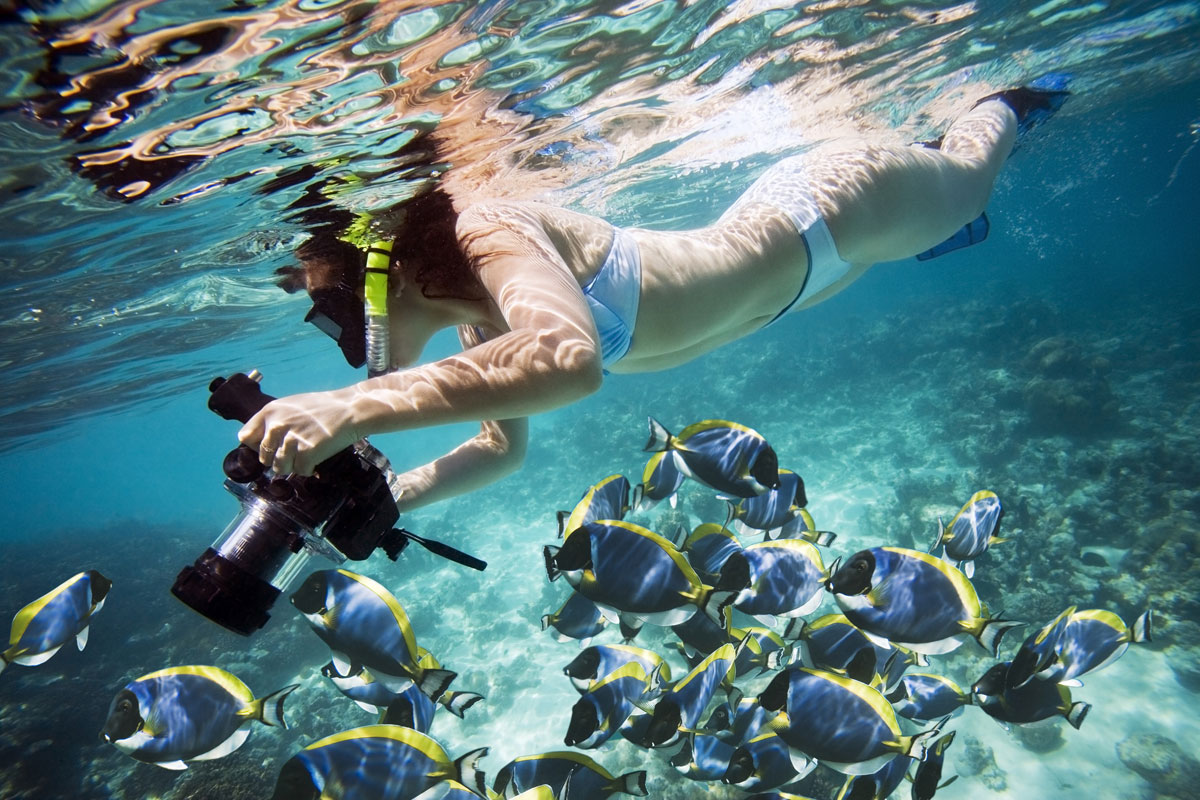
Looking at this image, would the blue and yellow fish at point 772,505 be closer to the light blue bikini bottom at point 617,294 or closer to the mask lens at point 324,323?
the light blue bikini bottom at point 617,294

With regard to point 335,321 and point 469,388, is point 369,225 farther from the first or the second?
point 469,388

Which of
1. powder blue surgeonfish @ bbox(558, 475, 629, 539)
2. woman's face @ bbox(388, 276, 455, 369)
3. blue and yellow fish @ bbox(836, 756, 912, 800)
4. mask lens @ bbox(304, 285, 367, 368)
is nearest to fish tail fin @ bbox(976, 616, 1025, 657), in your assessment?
blue and yellow fish @ bbox(836, 756, 912, 800)

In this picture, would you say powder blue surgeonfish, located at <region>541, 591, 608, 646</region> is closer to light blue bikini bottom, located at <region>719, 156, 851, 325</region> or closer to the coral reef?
light blue bikini bottom, located at <region>719, 156, 851, 325</region>

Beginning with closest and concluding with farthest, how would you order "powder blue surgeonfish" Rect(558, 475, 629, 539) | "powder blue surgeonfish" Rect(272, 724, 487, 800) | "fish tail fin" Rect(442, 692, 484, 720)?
1. "powder blue surgeonfish" Rect(272, 724, 487, 800)
2. "fish tail fin" Rect(442, 692, 484, 720)
3. "powder blue surgeonfish" Rect(558, 475, 629, 539)

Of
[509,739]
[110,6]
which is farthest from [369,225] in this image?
[509,739]

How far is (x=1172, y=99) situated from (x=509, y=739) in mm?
38365

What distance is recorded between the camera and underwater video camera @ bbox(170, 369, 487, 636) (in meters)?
1.59

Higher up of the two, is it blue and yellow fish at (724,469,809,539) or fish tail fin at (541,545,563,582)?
fish tail fin at (541,545,563,582)

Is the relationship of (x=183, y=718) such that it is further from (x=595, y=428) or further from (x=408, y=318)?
(x=595, y=428)

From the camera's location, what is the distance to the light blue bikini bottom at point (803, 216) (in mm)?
3229

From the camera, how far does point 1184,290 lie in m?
26.5

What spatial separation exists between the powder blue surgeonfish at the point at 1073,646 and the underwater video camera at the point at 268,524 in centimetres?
360

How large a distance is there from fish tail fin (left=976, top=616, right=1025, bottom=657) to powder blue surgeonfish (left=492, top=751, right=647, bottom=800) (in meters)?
2.22

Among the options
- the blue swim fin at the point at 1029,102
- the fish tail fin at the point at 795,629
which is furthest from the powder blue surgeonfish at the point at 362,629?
the blue swim fin at the point at 1029,102
